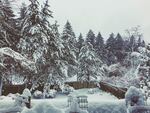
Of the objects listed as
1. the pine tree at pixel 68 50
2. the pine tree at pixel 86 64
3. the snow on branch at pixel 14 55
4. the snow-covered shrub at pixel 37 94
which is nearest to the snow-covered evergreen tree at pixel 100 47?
the pine tree at pixel 86 64

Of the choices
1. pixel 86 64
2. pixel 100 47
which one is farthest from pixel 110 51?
pixel 86 64

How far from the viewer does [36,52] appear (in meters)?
36.1

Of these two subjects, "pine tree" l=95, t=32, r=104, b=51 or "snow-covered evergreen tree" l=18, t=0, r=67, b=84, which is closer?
"snow-covered evergreen tree" l=18, t=0, r=67, b=84

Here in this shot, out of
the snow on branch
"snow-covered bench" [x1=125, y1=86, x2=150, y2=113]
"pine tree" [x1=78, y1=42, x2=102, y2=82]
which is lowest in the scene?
"snow-covered bench" [x1=125, y1=86, x2=150, y2=113]

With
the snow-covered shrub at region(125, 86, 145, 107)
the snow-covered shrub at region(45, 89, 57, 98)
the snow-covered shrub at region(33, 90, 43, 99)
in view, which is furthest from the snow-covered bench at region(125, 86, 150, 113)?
the snow-covered shrub at region(45, 89, 57, 98)

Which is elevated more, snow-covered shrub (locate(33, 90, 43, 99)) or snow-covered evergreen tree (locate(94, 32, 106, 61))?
snow-covered evergreen tree (locate(94, 32, 106, 61))

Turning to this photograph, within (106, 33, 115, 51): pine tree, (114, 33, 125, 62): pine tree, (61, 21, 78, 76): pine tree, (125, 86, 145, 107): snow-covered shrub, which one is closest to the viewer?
(125, 86, 145, 107): snow-covered shrub

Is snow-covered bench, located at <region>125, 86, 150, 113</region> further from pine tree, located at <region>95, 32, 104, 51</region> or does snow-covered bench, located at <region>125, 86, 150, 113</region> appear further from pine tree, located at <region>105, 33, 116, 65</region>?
pine tree, located at <region>105, 33, 116, 65</region>

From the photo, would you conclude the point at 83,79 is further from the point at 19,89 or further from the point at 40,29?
the point at 40,29

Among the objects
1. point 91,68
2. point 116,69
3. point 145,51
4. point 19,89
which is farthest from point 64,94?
point 145,51

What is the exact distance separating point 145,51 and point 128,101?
13538 millimetres

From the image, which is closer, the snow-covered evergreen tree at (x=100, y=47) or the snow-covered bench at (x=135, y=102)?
the snow-covered bench at (x=135, y=102)

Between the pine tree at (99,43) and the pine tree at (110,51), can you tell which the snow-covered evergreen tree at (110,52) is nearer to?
the pine tree at (110,51)

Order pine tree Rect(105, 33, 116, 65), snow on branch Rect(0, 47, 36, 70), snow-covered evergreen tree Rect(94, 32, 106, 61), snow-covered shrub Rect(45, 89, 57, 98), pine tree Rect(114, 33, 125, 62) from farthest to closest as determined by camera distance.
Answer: pine tree Rect(114, 33, 125, 62)
pine tree Rect(105, 33, 116, 65)
snow-covered evergreen tree Rect(94, 32, 106, 61)
snow-covered shrub Rect(45, 89, 57, 98)
snow on branch Rect(0, 47, 36, 70)
